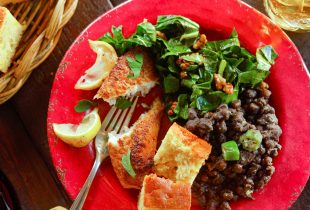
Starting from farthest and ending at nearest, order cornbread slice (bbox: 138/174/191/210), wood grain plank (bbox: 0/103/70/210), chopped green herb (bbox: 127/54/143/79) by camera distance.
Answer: wood grain plank (bbox: 0/103/70/210) → chopped green herb (bbox: 127/54/143/79) → cornbread slice (bbox: 138/174/191/210)

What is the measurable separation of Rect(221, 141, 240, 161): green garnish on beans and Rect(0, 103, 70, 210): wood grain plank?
0.90 m

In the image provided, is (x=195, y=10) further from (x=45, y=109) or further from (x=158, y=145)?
(x=45, y=109)

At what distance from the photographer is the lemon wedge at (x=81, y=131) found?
225 centimetres

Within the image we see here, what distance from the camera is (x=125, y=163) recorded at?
7.39 ft

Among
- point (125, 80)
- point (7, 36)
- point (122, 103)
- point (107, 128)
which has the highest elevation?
point (7, 36)

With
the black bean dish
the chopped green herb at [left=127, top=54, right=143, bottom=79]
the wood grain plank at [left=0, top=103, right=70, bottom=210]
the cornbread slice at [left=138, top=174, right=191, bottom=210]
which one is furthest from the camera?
the wood grain plank at [left=0, top=103, right=70, bottom=210]

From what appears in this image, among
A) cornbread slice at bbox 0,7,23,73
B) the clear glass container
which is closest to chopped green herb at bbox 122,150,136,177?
cornbread slice at bbox 0,7,23,73

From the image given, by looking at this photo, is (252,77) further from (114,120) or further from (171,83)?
(114,120)

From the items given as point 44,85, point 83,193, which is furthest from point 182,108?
point 44,85

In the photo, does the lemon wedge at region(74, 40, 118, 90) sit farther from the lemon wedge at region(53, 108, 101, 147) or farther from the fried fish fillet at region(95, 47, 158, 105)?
the lemon wedge at region(53, 108, 101, 147)

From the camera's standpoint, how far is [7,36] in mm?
2281

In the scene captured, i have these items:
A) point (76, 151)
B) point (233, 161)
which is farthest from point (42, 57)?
point (233, 161)

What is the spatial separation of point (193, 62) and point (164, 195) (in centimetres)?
65

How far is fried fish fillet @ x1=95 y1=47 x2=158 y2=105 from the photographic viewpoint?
229 cm
